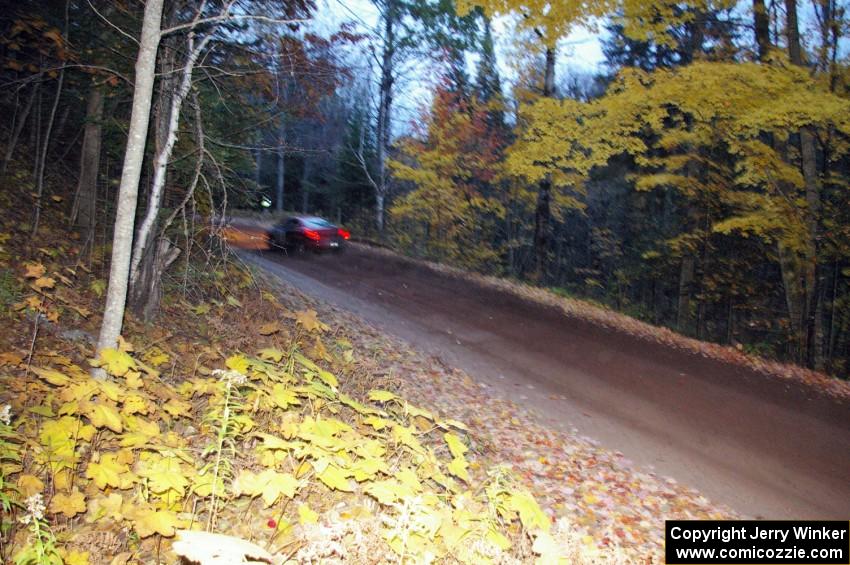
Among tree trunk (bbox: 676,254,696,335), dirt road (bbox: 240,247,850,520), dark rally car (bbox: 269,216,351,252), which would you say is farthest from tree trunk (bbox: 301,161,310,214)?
tree trunk (bbox: 676,254,696,335)

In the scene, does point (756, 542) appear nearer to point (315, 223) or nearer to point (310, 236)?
point (310, 236)

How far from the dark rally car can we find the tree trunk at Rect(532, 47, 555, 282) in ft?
25.5

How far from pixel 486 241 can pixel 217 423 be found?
19.0 m

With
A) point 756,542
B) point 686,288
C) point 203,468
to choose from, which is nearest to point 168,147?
point 203,468

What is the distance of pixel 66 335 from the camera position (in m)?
5.93

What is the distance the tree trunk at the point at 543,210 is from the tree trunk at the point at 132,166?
14.0m

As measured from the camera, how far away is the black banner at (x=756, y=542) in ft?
15.2

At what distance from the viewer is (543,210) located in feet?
57.2

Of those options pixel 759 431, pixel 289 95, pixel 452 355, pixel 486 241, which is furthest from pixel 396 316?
pixel 486 241

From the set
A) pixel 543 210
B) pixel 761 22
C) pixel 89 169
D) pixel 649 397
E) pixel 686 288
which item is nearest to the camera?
pixel 649 397

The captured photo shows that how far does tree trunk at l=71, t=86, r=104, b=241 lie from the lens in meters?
8.56

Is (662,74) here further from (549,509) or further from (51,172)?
(51,172)

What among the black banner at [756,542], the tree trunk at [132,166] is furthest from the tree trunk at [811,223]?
the tree trunk at [132,166]

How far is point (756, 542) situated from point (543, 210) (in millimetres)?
13567
